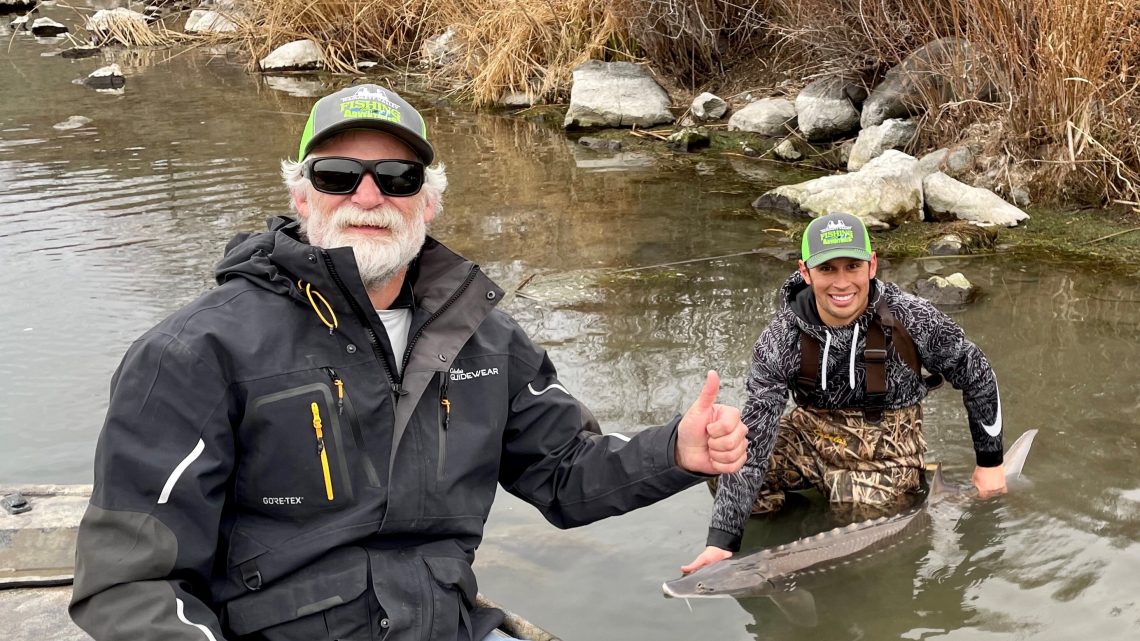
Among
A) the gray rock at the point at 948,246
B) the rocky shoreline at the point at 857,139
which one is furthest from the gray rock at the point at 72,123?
the gray rock at the point at 948,246

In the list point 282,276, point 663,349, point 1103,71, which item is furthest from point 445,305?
point 1103,71

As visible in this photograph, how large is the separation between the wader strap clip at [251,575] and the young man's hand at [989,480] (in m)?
3.08

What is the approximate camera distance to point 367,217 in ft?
9.40

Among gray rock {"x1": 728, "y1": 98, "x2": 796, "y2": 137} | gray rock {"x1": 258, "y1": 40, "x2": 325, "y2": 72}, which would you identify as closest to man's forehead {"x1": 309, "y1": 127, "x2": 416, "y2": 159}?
gray rock {"x1": 728, "y1": 98, "x2": 796, "y2": 137}

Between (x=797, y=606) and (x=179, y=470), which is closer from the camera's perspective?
(x=179, y=470)

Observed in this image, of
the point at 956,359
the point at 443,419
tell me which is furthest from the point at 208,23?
the point at 443,419

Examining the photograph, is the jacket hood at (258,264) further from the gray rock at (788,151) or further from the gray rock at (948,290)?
the gray rock at (788,151)

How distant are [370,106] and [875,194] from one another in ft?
20.9

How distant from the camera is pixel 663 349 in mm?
6520

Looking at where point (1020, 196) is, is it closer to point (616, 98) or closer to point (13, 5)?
point (616, 98)

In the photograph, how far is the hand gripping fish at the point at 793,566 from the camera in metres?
4.06

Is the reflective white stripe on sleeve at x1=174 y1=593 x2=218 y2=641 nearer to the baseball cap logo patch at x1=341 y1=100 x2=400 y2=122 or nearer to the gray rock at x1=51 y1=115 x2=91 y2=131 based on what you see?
the baseball cap logo patch at x1=341 y1=100 x2=400 y2=122

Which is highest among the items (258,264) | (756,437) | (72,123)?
(258,264)

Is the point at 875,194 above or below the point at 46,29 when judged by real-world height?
above
